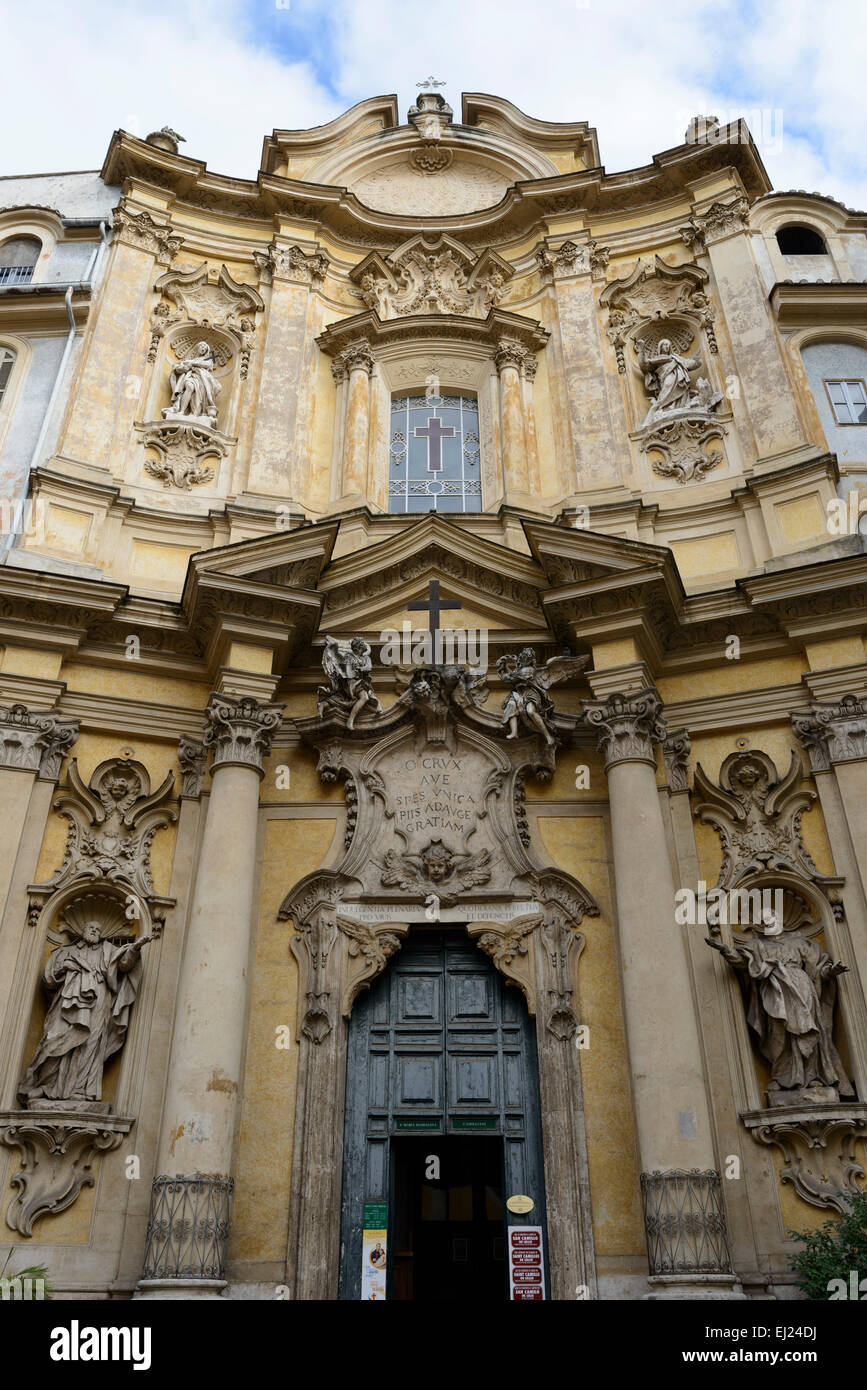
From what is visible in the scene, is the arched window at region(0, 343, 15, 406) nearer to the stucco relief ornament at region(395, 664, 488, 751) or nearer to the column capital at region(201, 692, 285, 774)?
the column capital at region(201, 692, 285, 774)

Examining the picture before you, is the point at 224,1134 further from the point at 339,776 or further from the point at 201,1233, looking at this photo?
the point at 339,776

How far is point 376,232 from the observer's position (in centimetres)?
1614

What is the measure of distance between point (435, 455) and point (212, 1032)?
8302mm

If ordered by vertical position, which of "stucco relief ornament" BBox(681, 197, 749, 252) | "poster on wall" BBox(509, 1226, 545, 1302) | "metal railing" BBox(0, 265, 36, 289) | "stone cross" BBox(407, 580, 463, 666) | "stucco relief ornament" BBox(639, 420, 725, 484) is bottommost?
"poster on wall" BBox(509, 1226, 545, 1302)

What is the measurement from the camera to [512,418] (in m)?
13.9

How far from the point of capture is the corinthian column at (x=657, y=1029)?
8.16 meters

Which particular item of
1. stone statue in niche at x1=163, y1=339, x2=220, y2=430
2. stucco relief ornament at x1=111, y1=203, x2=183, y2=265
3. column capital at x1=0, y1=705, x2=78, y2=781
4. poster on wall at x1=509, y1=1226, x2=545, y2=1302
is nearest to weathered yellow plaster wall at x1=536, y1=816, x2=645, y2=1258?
poster on wall at x1=509, y1=1226, x2=545, y2=1302

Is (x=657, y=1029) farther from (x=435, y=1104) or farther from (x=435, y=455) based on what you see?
(x=435, y=455)

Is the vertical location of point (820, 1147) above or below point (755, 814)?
below

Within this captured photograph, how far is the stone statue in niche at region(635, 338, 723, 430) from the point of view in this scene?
1345 cm

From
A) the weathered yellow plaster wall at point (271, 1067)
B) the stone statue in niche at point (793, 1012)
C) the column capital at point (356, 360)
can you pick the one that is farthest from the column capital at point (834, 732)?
the column capital at point (356, 360)

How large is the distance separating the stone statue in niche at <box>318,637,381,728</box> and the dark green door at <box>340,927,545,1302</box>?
232 cm

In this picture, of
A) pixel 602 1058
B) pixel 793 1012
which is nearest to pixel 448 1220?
pixel 602 1058
